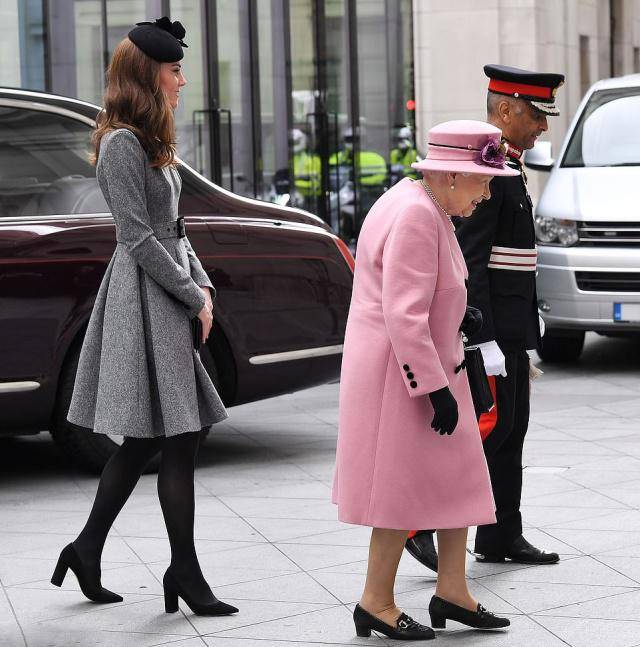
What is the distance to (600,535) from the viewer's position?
5781 mm

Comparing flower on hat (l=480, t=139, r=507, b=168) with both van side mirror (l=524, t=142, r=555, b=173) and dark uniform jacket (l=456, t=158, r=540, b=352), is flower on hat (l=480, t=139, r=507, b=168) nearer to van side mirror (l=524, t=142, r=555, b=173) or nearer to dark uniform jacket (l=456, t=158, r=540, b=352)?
dark uniform jacket (l=456, t=158, r=540, b=352)

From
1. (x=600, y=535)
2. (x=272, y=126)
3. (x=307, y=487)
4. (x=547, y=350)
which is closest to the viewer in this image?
(x=600, y=535)

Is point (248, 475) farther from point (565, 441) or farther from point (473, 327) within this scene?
point (473, 327)

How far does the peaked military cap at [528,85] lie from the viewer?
519 centimetres

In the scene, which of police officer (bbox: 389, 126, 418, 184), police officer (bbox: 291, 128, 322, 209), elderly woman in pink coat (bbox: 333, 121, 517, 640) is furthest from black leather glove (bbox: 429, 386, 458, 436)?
police officer (bbox: 389, 126, 418, 184)

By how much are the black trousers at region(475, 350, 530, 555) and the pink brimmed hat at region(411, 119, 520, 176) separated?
977 mm

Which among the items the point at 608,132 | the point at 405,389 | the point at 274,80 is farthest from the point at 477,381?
the point at 274,80

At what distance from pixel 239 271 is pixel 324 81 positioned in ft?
36.1

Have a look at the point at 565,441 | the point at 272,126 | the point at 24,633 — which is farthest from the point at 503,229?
the point at 272,126

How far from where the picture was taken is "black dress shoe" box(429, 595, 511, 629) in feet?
15.0

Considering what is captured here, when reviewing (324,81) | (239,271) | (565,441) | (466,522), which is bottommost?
(565,441)

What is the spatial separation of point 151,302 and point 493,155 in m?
1.13

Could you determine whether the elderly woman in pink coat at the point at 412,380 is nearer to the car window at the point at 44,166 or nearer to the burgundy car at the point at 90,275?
the burgundy car at the point at 90,275

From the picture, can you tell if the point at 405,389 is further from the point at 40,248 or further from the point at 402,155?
the point at 402,155
